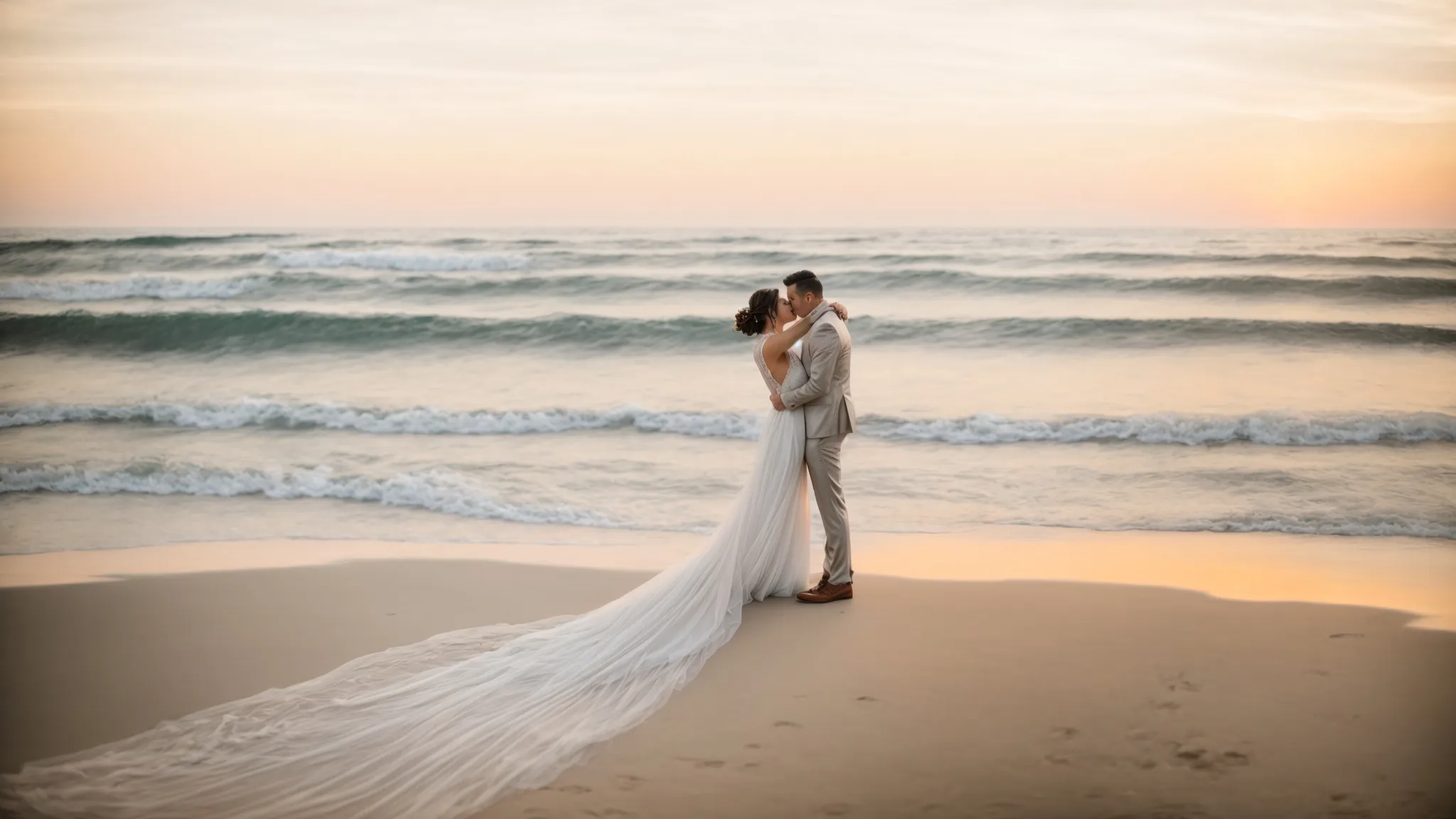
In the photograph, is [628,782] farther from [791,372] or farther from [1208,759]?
[791,372]

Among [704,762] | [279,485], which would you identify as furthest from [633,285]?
[704,762]

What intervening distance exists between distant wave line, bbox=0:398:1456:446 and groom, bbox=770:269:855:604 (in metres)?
4.82

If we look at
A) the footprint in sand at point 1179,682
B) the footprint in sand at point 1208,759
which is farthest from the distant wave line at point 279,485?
the footprint in sand at point 1208,759

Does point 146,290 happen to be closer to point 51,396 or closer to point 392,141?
point 392,141

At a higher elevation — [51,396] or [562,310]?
[562,310]

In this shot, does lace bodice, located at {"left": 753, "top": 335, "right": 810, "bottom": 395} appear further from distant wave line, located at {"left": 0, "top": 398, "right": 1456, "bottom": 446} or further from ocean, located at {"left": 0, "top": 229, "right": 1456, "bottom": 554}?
distant wave line, located at {"left": 0, "top": 398, "right": 1456, "bottom": 446}

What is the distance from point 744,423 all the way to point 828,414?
17.2ft

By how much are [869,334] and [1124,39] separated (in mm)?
6485

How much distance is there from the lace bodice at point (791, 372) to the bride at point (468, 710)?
0.04 feet

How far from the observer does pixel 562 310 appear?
719 inches

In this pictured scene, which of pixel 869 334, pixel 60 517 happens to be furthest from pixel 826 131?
pixel 60 517

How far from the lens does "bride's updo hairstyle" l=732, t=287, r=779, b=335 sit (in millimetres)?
5125

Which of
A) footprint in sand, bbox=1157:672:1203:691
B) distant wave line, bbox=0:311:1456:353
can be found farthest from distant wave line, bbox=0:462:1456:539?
distant wave line, bbox=0:311:1456:353

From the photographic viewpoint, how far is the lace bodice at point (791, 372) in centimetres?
510
